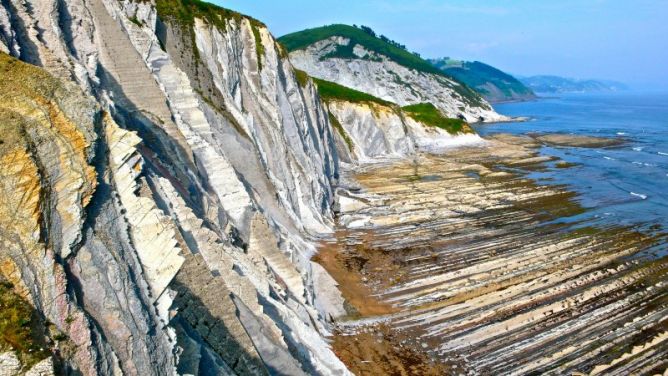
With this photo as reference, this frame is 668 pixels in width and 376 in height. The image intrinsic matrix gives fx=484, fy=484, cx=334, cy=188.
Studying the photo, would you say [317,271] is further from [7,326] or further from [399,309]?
[7,326]

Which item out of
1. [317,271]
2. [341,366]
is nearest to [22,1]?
[341,366]

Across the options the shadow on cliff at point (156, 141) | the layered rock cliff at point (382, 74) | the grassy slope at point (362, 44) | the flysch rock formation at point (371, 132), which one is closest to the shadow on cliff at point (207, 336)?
the shadow on cliff at point (156, 141)

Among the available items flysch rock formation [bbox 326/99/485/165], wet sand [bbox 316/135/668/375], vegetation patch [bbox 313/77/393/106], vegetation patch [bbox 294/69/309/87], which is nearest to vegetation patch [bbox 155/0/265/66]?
vegetation patch [bbox 294/69/309/87]

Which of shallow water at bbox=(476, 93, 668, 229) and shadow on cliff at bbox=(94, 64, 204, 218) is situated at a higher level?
shadow on cliff at bbox=(94, 64, 204, 218)

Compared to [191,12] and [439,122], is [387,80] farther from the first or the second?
[191,12]

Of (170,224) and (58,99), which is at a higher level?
(58,99)

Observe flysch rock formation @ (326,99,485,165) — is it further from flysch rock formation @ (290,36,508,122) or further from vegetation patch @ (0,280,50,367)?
vegetation patch @ (0,280,50,367)
